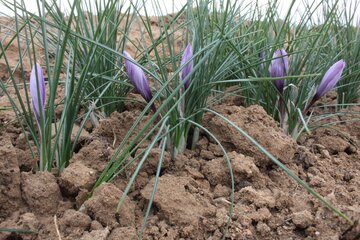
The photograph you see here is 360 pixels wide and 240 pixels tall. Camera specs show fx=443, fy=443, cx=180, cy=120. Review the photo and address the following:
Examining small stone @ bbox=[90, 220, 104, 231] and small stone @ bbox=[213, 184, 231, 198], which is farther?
small stone @ bbox=[213, 184, 231, 198]

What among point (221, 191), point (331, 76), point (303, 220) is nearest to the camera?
point (303, 220)

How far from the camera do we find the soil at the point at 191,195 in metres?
1.02

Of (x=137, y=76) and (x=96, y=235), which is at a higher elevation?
(x=137, y=76)

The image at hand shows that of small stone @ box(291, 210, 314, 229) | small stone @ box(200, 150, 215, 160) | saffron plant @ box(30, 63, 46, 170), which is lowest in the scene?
small stone @ box(291, 210, 314, 229)

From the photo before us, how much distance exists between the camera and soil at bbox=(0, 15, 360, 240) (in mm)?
1018

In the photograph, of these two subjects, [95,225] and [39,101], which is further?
[39,101]

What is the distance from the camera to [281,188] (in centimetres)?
127

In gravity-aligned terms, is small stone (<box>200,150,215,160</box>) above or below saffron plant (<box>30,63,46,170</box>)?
below

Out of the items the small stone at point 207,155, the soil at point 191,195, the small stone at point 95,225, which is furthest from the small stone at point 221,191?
the small stone at point 95,225

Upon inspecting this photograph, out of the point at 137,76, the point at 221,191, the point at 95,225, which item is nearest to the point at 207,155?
the point at 221,191

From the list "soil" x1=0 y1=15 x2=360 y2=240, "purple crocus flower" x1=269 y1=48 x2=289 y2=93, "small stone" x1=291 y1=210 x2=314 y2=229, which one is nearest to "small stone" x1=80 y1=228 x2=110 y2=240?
"soil" x1=0 y1=15 x2=360 y2=240

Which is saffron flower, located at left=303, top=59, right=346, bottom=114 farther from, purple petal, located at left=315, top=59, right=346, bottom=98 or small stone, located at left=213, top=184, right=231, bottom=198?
small stone, located at left=213, top=184, right=231, bottom=198

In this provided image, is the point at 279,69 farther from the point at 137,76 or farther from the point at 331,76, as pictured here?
the point at 137,76

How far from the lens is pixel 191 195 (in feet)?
3.64
